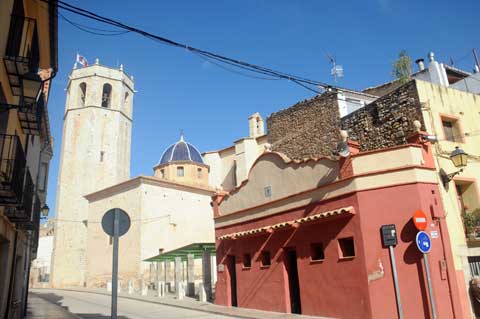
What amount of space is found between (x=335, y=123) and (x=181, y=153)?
2755cm

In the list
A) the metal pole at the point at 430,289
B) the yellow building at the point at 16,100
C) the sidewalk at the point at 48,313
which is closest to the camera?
the yellow building at the point at 16,100

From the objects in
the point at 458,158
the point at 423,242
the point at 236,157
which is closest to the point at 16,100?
the point at 423,242

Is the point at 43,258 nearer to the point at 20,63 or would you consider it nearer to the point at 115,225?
the point at 20,63

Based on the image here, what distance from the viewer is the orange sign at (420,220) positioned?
1056 centimetres

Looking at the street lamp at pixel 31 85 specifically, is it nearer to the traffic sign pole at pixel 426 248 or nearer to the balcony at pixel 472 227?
the traffic sign pole at pixel 426 248

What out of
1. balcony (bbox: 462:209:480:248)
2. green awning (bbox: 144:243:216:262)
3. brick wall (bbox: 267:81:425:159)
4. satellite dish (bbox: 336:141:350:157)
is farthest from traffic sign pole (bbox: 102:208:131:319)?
green awning (bbox: 144:243:216:262)

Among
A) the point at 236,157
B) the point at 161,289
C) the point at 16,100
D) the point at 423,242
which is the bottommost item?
the point at 161,289

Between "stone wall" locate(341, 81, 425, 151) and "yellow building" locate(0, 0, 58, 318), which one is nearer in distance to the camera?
"yellow building" locate(0, 0, 58, 318)

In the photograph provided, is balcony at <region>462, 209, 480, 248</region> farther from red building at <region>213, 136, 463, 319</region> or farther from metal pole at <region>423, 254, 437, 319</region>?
metal pole at <region>423, 254, 437, 319</region>

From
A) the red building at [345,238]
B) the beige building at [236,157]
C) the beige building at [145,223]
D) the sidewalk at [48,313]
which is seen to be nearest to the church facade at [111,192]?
the beige building at [145,223]

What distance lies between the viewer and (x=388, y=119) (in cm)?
1384

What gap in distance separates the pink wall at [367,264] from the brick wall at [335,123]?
269cm

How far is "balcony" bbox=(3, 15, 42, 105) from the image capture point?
7.17 metres

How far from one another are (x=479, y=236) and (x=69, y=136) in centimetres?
3943
